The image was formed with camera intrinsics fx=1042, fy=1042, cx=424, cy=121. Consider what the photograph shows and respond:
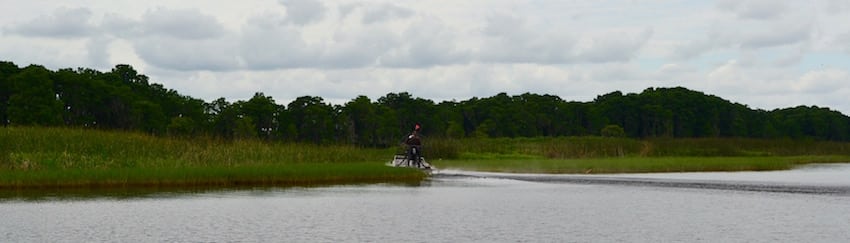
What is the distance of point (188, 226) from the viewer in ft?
96.9

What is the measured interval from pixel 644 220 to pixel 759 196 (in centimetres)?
1018

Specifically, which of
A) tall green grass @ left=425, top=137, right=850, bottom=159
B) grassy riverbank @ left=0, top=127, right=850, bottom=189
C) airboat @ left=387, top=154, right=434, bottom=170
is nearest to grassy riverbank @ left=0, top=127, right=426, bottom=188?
grassy riverbank @ left=0, top=127, right=850, bottom=189

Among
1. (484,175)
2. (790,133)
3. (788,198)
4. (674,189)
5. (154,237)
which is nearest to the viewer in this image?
(154,237)

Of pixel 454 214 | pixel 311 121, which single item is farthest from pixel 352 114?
pixel 454 214

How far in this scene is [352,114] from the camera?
466 feet

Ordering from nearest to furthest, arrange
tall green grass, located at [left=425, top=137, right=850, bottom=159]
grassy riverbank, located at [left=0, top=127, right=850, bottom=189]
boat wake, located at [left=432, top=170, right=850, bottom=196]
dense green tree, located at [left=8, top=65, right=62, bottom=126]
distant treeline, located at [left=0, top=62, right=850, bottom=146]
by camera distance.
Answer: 1. boat wake, located at [left=432, top=170, right=850, bottom=196]
2. grassy riverbank, located at [left=0, top=127, right=850, bottom=189]
3. tall green grass, located at [left=425, top=137, right=850, bottom=159]
4. dense green tree, located at [left=8, top=65, right=62, bottom=126]
5. distant treeline, located at [left=0, top=62, right=850, bottom=146]

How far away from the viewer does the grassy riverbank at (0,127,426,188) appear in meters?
43.7

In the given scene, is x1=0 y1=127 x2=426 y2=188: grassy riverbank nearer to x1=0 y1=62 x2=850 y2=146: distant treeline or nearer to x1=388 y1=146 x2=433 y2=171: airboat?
x1=388 y1=146 x2=433 y2=171: airboat

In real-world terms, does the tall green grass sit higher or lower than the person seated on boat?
higher

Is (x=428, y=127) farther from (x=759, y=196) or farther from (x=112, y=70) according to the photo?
(x=759, y=196)

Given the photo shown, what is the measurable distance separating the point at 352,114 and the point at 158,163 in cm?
9311

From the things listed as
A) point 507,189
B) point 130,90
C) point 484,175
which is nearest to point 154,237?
point 507,189

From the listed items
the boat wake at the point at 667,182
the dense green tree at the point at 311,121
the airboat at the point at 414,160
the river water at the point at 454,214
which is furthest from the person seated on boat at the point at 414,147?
the dense green tree at the point at 311,121

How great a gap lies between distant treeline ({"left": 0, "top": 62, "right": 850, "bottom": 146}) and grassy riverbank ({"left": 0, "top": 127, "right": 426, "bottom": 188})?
16.4 metres
